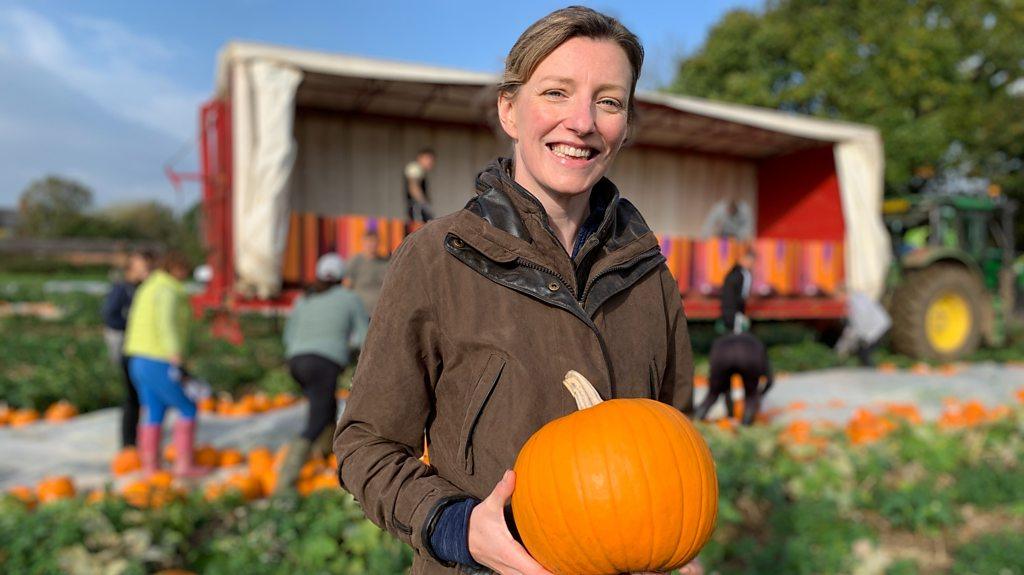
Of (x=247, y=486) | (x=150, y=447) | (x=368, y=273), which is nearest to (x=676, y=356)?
(x=247, y=486)

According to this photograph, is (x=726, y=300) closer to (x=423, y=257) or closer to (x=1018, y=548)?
(x=1018, y=548)

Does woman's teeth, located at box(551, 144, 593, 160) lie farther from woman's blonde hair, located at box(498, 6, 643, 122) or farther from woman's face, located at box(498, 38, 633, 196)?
woman's blonde hair, located at box(498, 6, 643, 122)

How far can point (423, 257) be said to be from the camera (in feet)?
4.14

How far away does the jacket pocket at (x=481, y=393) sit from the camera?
1.23 metres

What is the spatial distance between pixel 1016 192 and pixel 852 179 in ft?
51.3

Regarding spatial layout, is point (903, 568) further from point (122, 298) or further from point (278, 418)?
point (122, 298)

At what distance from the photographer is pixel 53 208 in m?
68.6

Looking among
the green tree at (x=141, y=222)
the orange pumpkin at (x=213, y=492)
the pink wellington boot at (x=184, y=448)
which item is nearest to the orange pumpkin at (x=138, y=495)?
the orange pumpkin at (x=213, y=492)

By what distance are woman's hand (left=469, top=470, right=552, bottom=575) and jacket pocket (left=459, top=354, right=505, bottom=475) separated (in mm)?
132

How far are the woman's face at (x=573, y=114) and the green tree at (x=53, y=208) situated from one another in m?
66.9

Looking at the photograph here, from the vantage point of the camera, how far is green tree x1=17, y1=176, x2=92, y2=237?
196 ft

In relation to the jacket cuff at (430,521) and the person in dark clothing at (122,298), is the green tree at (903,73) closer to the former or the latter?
the person in dark clothing at (122,298)

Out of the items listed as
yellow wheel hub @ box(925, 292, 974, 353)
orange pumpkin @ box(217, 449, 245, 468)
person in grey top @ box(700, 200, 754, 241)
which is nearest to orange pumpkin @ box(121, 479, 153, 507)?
orange pumpkin @ box(217, 449, 245, 468)

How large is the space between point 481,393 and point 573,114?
0.50m
